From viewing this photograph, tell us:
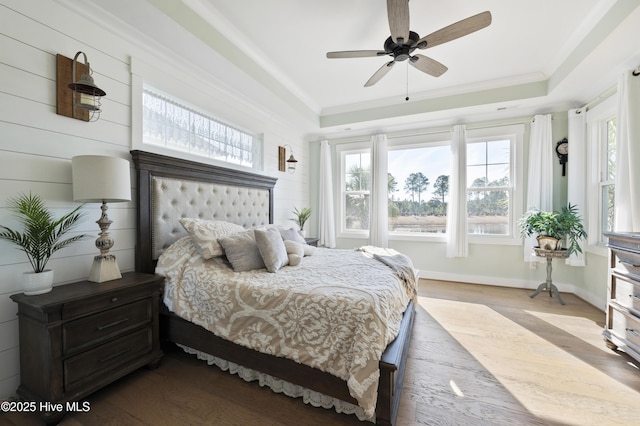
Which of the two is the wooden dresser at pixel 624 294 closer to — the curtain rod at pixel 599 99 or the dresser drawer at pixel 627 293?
the dresser drawer at pixel 627 293

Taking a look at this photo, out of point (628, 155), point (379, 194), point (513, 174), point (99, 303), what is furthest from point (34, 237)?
point (513, 174)

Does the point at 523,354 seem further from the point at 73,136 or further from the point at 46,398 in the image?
the point at 73,136

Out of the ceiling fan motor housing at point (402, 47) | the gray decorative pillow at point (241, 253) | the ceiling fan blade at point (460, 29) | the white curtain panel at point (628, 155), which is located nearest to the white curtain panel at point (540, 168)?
the white curtain panel at point (628, 155)

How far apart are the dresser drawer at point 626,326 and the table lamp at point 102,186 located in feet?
12.9

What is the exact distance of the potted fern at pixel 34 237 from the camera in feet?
4.95

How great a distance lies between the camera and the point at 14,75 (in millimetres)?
1589

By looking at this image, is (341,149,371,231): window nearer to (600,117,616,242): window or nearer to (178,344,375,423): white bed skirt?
(600,117,616,242): window

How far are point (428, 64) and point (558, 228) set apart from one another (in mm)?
2752

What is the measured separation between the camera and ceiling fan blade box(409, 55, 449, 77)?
229 cm

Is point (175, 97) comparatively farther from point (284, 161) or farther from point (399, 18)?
point (399, 18)

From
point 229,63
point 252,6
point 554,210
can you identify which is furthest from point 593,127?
point 229,63

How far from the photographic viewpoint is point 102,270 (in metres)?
1.82

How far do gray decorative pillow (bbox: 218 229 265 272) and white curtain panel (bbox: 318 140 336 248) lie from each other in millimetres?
2775

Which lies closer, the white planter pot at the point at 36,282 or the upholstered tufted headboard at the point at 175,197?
the white planter pot at the point at 36,282
